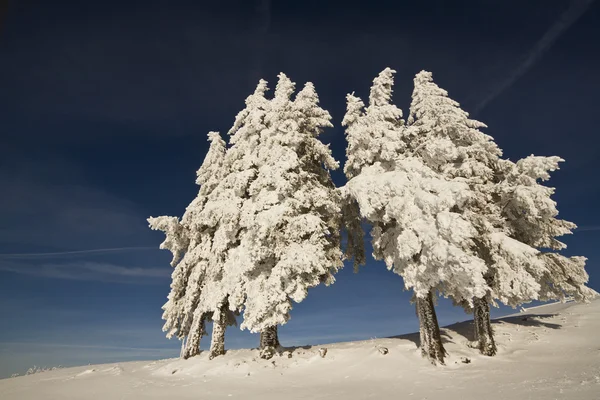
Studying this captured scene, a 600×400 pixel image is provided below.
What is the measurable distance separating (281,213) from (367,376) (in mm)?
8058

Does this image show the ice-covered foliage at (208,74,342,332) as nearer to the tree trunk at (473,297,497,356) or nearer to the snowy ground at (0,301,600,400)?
the snowy ground at (0,301,600,400)

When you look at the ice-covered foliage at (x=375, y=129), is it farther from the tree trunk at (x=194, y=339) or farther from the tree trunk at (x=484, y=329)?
the tree trunk at (x=194, y=339)

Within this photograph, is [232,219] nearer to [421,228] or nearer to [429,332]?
[421,228]

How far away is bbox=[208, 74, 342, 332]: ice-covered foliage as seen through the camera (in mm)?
17031

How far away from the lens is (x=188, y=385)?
14.6 meters

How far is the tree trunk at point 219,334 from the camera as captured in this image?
63.1ft

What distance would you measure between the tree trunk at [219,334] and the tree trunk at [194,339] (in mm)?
1336

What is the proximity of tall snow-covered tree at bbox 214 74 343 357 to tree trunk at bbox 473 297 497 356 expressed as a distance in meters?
7.21

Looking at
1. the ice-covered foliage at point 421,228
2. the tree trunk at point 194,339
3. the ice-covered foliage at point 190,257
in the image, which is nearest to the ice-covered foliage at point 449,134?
the ice-covered foliage at point 421,228

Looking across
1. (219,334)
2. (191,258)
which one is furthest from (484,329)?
(191,258)

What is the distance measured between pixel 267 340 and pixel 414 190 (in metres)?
10.1

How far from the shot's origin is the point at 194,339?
2038 centimetres

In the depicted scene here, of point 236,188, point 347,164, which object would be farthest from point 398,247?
point 236,188

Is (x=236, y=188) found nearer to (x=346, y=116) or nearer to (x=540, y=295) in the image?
(x=346, y=116)
